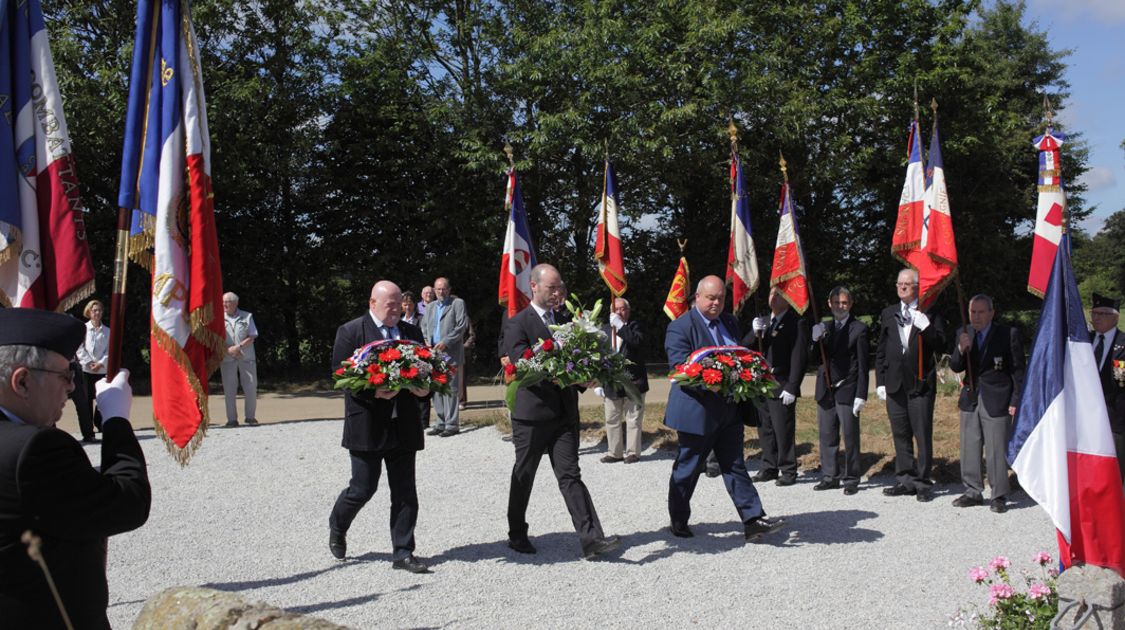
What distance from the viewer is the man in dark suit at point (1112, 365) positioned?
814 centimetres

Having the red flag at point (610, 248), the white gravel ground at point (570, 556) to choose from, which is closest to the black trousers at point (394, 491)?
the white gravel ground at point (570, 556)

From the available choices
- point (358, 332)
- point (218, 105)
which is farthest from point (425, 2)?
point (358, 332)

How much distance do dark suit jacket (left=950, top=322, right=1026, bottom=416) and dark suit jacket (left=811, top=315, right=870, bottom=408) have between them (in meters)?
1.10

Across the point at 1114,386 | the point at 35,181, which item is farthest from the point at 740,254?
the point at 35,181

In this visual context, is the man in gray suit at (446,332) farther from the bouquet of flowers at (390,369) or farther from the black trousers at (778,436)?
the bouquet of flowers at (390,369)

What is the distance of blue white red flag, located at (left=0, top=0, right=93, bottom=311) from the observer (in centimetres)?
493

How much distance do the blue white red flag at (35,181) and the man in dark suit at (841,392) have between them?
24.2 ft

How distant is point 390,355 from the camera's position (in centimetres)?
673

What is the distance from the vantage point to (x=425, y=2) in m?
24.9

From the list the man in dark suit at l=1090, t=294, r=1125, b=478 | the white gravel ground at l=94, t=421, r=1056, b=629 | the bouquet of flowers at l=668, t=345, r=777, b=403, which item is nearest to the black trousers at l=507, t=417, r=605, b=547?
the white gravel ground at l=94, t=421, r=1056, b=629

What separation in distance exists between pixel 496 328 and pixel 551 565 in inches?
720

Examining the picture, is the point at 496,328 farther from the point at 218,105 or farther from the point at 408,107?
the point at 218,105

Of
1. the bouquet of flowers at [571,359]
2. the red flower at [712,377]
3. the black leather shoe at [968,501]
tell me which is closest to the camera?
the bouquet of flowers at [571,359]

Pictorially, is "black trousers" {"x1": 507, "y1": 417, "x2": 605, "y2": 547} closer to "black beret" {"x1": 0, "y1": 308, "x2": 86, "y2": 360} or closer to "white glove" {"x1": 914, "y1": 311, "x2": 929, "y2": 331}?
"white glove" {"x1": 914, "y1": 311, "x2": 929, "y2": 331}
